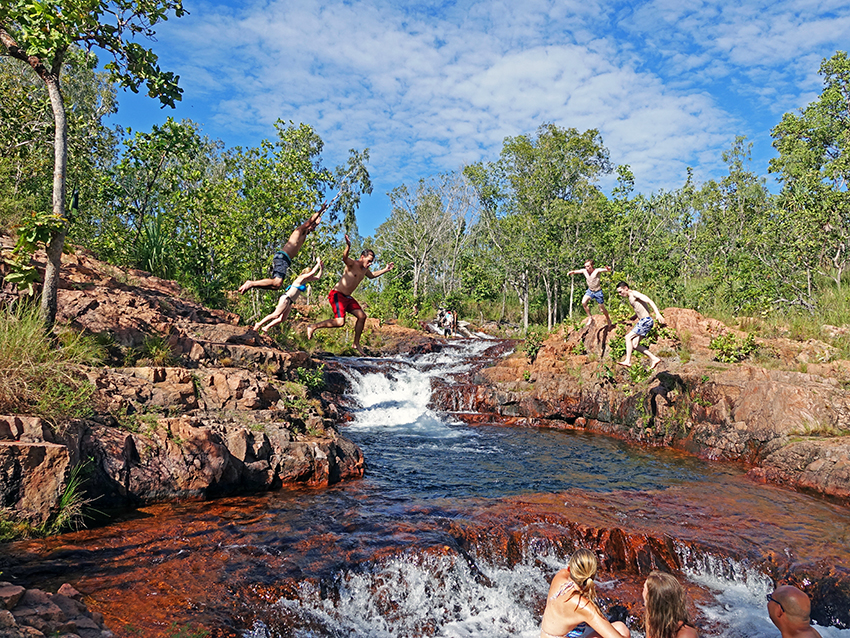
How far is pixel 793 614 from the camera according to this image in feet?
12.6

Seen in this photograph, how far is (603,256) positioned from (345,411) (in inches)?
831

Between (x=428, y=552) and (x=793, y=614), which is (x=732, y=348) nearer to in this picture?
(x=428, y=552)

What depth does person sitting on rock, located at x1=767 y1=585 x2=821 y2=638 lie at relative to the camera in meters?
3.81

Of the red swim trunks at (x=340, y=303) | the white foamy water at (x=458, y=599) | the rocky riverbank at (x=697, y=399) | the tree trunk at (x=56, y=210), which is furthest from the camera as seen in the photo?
the rocky riverbank at (x=697, y=399)

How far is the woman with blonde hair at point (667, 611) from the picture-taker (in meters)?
3.86

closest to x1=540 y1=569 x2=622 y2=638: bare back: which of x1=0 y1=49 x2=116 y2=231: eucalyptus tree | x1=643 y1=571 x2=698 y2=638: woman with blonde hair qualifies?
x1=643 y1=571 x2=698 y2=638: woman with blonde hair

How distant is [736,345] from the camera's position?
15156 millimetres

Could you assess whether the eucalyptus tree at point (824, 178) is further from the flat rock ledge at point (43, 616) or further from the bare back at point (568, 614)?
the flat rock ledge at point (43, 616)

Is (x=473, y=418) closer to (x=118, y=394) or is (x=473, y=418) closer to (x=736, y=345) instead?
(x=736, y=345)

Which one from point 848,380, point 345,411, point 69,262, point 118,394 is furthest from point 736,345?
point 69,262

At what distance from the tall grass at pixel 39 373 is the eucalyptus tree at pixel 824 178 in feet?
66.6

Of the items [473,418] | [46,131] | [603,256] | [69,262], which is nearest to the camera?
[46,131]

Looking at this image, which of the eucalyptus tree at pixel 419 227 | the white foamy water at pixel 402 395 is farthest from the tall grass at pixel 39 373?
the eucalyptus tree at pixel 419 227

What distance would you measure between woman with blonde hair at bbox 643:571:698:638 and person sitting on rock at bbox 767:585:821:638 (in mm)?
640
